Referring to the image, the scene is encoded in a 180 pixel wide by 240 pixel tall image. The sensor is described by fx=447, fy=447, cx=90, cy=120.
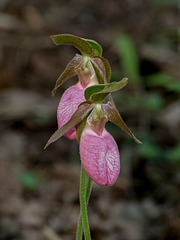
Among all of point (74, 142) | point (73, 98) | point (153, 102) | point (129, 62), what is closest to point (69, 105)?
point (73, 98)

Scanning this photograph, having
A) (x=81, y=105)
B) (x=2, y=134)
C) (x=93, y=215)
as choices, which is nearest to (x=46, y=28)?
(x=2, y=134)

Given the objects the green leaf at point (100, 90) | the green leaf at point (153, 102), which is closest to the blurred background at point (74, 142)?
the green leaf at point (153, 102)

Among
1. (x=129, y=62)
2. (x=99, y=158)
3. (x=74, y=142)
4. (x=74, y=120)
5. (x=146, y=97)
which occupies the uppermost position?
(x=74, y=120)

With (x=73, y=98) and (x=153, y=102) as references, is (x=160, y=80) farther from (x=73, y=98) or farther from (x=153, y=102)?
(x=73, y=98)

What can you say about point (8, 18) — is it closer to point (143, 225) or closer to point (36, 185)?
point (36, 185)

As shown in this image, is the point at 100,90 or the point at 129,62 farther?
the point at 129,62

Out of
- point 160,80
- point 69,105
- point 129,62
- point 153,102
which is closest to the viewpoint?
point 69,105

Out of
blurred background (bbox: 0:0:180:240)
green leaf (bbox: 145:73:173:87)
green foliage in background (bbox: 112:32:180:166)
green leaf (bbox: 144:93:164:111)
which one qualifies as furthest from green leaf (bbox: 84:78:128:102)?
green leaf (bbox: 145:73:173:87)
